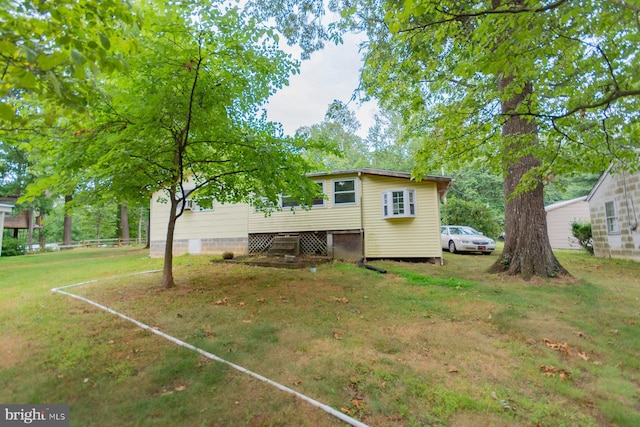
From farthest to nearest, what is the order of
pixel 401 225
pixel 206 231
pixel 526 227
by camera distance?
pixel 206 231
pixel 401 225
pixel 526 227

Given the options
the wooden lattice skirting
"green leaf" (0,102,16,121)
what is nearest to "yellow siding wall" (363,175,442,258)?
the wooden lattice skirting

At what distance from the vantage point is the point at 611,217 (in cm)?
1112

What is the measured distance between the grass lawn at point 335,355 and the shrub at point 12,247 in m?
16.7

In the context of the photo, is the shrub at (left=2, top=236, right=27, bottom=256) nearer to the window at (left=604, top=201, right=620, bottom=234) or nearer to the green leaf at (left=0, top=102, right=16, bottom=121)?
the green leaf at (left=0, top=102, right=16, bottom=121)

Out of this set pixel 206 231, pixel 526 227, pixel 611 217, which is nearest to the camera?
pixel 526 227

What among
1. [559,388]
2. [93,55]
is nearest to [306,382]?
[559,388]

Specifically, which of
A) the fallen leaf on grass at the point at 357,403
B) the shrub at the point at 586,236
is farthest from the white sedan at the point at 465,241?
the fallen leaf on grass at the point at 357,403

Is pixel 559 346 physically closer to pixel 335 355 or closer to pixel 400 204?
pixel 335 355

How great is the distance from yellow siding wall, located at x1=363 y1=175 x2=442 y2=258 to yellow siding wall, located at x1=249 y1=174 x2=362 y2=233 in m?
0.47

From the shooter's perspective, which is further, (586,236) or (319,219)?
(586,236)

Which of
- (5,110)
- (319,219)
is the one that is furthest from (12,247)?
(5,110)

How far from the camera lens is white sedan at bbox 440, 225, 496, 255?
13609mm

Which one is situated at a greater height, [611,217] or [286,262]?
[611,217]
